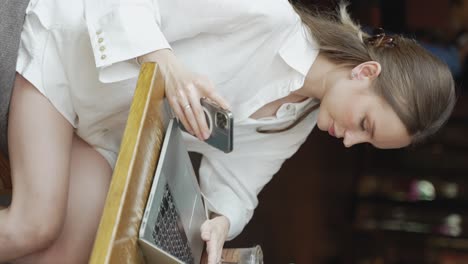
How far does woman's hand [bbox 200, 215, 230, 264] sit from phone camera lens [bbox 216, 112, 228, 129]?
304 mm

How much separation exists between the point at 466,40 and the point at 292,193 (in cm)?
124

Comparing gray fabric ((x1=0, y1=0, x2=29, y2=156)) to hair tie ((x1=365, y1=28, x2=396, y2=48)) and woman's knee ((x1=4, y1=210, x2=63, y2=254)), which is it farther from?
hair tie ((x1=365, y1=28, x2=396, y2=48))

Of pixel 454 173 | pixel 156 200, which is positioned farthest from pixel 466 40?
pixel 156 200

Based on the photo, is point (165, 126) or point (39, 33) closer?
point (165, 126)

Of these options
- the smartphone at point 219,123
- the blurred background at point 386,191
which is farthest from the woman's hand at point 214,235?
the blurred background at point 386,191

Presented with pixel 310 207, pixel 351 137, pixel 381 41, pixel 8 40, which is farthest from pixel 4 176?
pixel 310 207

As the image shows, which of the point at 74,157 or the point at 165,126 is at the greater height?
the point at 165,126

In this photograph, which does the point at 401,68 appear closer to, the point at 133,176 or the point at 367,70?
the point at 367,70

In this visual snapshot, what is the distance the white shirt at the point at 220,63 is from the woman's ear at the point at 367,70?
11 centimetres

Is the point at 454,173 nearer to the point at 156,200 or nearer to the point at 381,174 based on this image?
the point at 381,174

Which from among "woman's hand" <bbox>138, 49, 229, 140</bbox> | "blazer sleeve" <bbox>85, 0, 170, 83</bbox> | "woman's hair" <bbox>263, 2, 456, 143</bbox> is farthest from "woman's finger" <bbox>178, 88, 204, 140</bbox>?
"woman's hair" <bbox>263, 2, 456, 143</bbox>

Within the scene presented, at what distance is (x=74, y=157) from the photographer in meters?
1.57

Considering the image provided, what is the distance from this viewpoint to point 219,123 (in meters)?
1.16

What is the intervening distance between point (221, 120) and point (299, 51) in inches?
14.5
